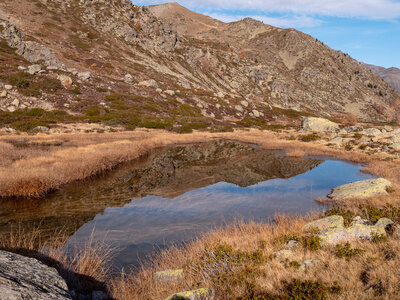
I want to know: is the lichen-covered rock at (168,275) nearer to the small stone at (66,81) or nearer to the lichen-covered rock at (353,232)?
the lichen-covered rock at (353,232)

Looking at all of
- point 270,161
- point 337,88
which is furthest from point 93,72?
point 337,88

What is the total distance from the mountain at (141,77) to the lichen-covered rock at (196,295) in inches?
1780

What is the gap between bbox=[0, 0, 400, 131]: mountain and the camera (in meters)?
59.2

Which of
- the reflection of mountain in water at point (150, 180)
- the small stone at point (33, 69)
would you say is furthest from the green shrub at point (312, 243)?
the small stone at point (33, 69)

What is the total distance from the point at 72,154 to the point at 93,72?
69.6 m

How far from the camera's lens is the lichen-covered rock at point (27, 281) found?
370cm

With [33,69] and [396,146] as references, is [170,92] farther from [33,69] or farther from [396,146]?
[396,146]

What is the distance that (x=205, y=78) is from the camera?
134 m

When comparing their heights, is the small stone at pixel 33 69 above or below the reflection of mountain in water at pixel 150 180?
above

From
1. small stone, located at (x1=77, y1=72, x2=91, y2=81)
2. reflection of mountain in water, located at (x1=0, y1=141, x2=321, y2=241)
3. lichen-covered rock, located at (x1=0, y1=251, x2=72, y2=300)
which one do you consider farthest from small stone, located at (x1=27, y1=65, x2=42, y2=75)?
lichen-covered rock, located at (x1=0, y1=251, x2=72, y2=300)

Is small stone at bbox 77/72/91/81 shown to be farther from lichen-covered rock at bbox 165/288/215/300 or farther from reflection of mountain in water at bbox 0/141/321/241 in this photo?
lichen-covered rock at bbox 165/288/215/300

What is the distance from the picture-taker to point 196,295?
5.74 meters

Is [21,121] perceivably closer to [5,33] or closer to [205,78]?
[5,33]

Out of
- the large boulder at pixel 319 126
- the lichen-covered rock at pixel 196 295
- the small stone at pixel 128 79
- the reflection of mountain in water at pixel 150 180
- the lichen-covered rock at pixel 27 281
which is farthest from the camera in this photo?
the small stone at pixel 128 79
